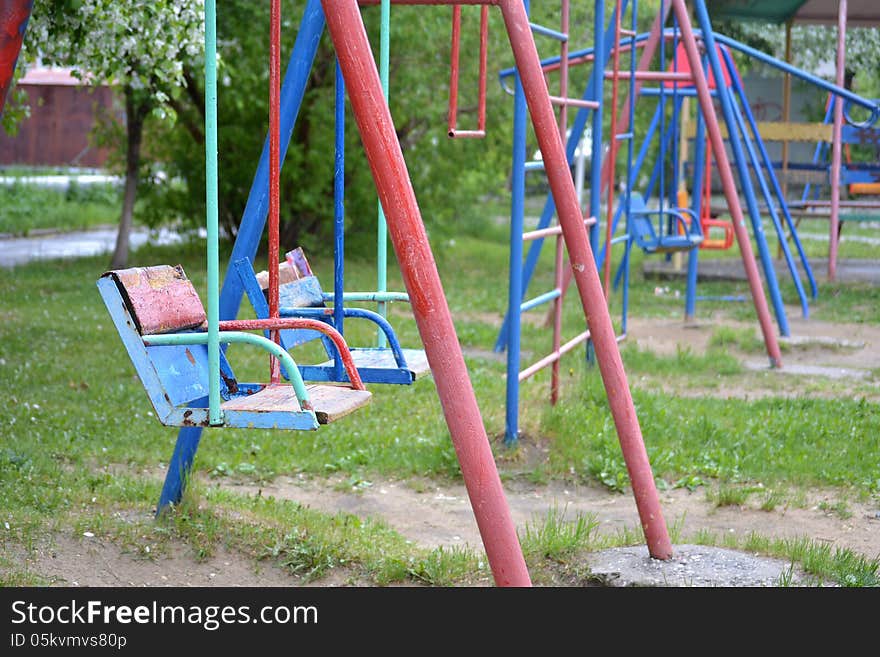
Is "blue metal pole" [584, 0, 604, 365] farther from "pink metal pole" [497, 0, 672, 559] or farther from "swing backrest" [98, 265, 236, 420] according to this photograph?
"swing backrest" [98, 265, 236, 420]

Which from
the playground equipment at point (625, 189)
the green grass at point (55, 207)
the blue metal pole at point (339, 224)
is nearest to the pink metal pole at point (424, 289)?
the blue metal pole at point (339, 224)

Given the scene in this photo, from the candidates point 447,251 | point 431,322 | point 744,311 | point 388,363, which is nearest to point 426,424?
point 388,363

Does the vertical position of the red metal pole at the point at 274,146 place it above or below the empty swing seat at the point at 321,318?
above

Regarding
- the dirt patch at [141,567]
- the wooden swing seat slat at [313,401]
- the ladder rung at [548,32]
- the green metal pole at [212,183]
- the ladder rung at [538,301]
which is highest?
the ladder rung at [548,32]

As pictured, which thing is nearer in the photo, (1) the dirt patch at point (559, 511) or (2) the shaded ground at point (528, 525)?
(2) the shaded ground at point (528, 525)

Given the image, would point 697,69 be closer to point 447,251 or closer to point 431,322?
point 431,322

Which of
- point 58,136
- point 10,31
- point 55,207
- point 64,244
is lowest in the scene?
point 64,244

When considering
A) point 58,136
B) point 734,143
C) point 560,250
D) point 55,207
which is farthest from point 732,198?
point 58,136

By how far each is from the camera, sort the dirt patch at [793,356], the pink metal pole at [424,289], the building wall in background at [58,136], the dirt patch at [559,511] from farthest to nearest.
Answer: the building wall in background at [58,136]
the dirt patch at [793,356]
the dirt patch at [559,511]
the pink metal pole at [424,289]

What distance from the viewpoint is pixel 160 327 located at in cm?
359

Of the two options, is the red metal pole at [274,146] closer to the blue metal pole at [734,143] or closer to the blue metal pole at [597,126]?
the blue metal pole at [597,126]

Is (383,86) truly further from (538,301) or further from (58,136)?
(58,136)

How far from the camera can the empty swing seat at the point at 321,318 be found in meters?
3.91

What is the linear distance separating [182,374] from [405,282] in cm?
96
